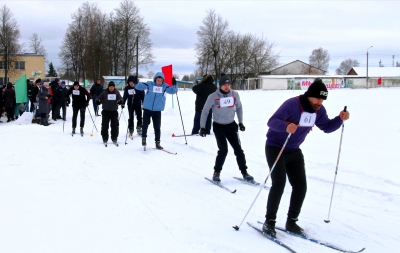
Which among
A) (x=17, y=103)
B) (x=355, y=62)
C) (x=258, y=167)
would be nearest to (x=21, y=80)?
(x=17, y=103)

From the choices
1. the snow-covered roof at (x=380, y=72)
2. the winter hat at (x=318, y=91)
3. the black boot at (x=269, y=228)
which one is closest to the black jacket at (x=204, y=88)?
the winter hat at (x=318, y=91)

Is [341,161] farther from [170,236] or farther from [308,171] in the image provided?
[170,236]

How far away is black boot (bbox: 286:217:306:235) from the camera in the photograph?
13.9 ft

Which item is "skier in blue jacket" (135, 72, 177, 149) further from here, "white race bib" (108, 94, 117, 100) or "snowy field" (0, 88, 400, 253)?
"white race bib" (108, 94, 117, 100)

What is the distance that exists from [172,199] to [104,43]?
53.2 metres

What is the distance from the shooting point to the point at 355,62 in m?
115

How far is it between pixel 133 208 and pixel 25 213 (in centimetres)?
134

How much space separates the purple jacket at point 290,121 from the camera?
13.2 ft

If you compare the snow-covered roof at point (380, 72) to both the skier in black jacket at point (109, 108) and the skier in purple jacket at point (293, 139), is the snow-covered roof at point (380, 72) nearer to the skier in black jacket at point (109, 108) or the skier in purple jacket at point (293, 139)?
the skier in black jacket at point (109, 108)

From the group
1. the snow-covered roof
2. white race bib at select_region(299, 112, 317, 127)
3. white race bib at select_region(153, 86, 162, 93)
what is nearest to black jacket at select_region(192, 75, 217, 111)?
white race bib at select_region(153, 86, 162, 93)

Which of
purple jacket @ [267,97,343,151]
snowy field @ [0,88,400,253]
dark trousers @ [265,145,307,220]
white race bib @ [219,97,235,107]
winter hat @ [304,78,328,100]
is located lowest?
snowy field @ [0,88,400,253]

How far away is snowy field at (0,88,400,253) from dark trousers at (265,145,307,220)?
354mm

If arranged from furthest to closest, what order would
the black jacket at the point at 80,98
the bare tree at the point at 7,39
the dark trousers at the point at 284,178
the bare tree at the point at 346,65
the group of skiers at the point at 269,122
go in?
1. the bare tree at the point at 346,65
2. the bare tree at the point at 7,39
3. the black jacket at the point at 80,98
4. the dark trousers at the point at 284,178
5. the group of skiers at the point at 269,122

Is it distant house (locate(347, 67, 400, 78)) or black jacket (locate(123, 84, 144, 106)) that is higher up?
distant house (locate(347, 67, 400, 78))
